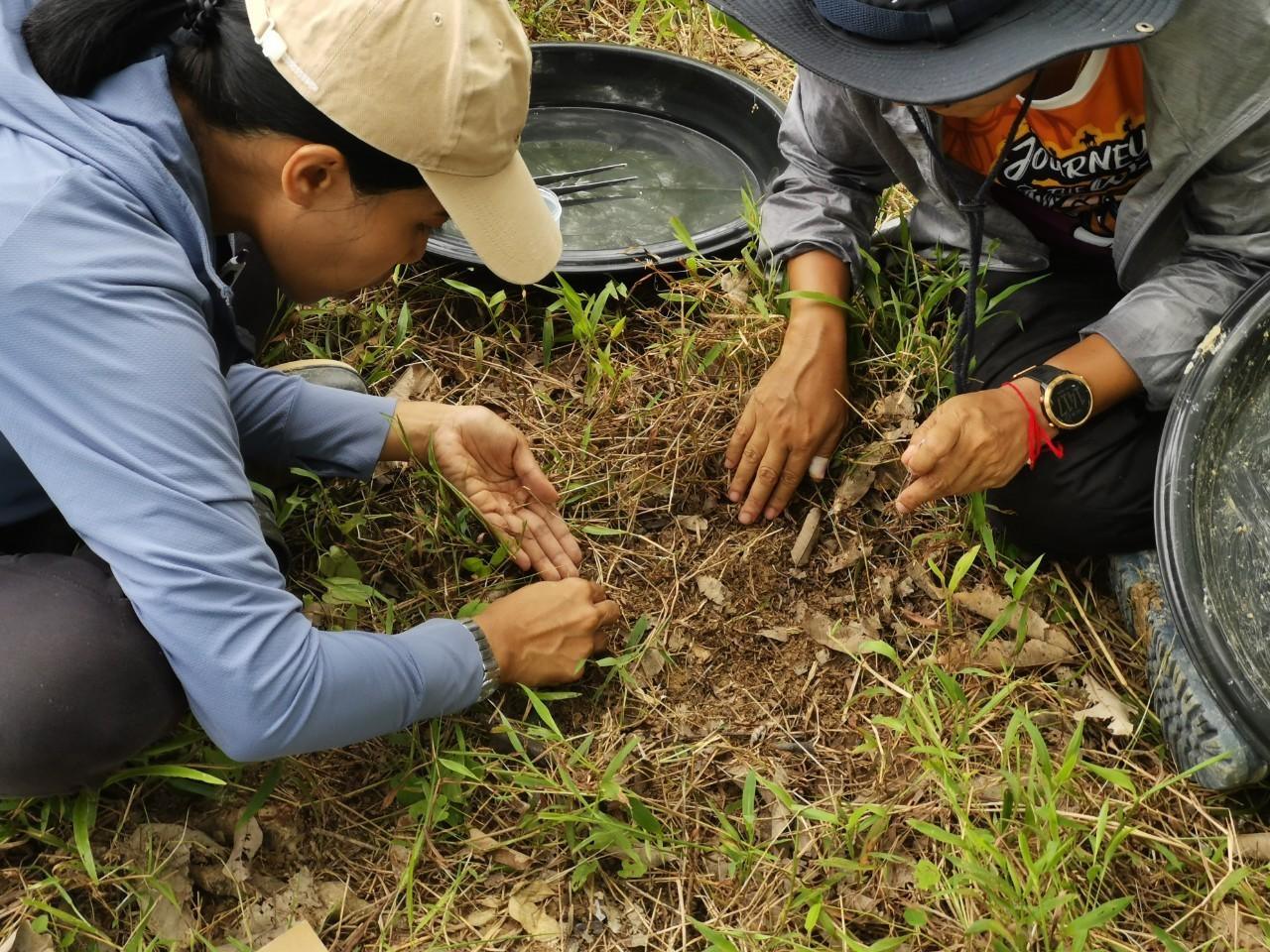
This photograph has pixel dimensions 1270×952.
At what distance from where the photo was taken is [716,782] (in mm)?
1859

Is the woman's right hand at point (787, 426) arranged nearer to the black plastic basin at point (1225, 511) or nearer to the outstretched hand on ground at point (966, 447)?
the outstretched hand on ground at point (966, 447)

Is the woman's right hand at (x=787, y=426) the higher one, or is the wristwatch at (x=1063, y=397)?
the wristwatch at (x=1063, y=397)

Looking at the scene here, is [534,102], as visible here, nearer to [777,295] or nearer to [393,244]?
[777,295]

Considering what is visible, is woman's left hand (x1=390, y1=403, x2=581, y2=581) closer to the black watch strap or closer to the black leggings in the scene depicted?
the black leggings

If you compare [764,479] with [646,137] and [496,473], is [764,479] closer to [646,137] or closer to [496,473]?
[496,473]

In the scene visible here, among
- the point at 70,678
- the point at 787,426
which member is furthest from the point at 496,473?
the point at 70,678

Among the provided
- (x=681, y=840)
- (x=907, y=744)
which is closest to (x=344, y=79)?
(x=681, y=840)

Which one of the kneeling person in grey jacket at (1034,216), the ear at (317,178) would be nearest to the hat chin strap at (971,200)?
the kneeling person in grey jacket at (1034,216)

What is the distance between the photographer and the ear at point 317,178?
150 centimetres

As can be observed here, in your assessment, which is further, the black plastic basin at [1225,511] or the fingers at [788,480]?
the fingers at [788,480]

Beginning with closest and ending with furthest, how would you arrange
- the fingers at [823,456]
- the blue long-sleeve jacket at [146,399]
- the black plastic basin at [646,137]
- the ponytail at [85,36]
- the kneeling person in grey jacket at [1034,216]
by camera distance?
the blue long-sleeve jacket at [146,399], the ponytail at [85,36], the kneeling person in grey jacket at [1034,216], the fingers at [823,456], the black plastic basin at [646,137]

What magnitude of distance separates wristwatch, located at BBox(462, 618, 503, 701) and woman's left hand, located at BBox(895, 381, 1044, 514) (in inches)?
26.6

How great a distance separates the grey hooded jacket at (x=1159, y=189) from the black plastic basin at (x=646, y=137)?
573mm

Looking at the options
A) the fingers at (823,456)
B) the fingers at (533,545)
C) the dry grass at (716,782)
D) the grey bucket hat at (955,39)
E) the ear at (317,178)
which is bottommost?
the dry grass at (716,782)
